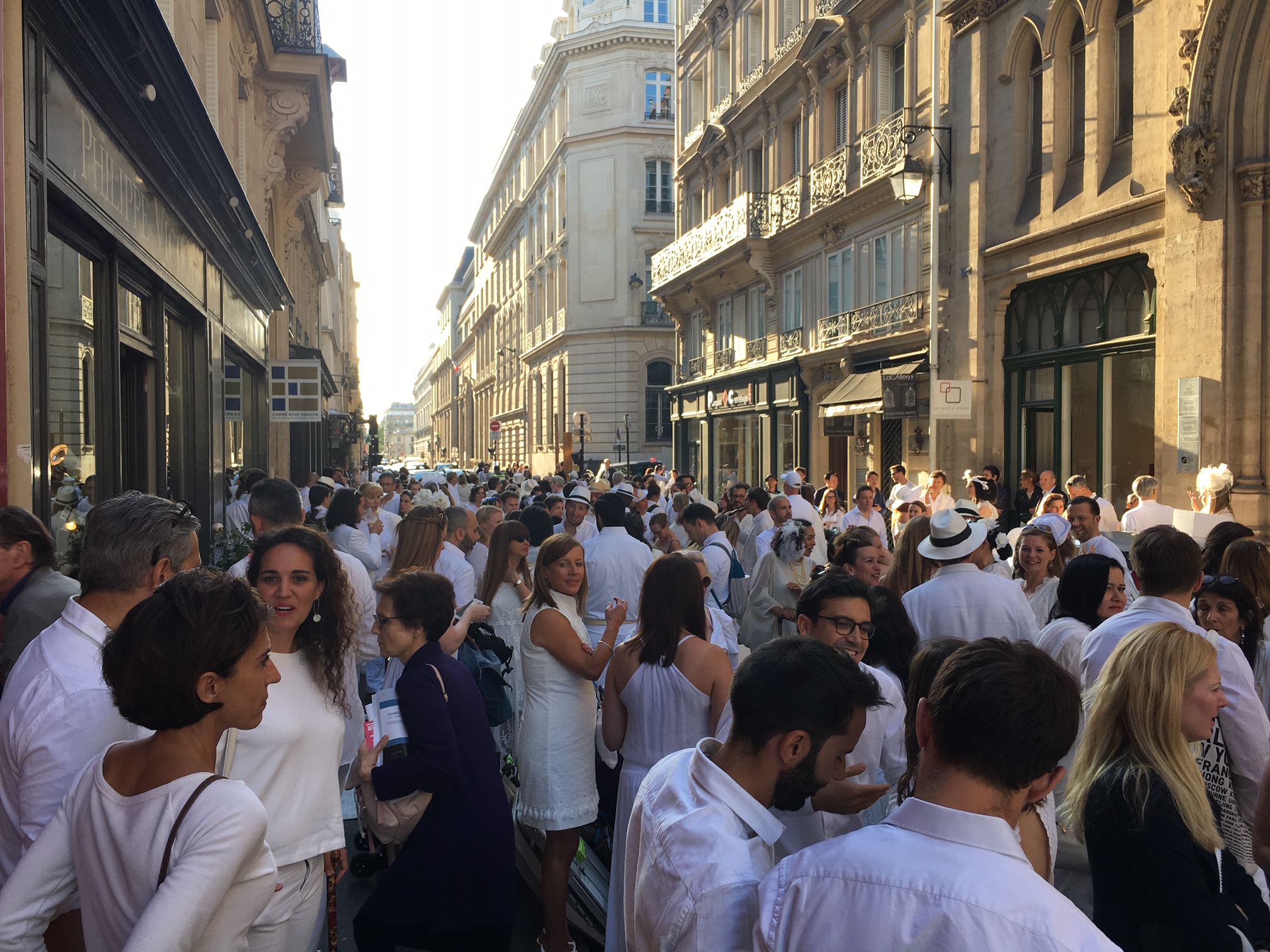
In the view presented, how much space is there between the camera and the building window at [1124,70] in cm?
1560

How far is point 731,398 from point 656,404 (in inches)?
794

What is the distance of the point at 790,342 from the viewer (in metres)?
27.3

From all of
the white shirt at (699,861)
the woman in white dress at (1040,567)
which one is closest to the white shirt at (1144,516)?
the woman in white dress at (1040,567)

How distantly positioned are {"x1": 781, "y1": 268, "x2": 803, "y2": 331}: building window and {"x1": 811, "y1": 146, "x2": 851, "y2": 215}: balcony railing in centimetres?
232

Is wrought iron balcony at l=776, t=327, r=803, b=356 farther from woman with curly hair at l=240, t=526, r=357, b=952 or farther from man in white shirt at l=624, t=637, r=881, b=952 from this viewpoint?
man in white shirt at l=624, t=637, r=881, b=952

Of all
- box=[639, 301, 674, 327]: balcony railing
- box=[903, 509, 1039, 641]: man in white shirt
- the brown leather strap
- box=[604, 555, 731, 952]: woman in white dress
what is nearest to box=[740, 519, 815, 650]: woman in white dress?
box=[903, 509, 1039, 641]: man in white shirt

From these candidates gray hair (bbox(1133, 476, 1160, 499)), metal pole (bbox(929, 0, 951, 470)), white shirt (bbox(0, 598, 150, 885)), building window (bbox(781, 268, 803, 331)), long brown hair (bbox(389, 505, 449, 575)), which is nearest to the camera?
white shirt (bbox(0, 598, 150, 885))

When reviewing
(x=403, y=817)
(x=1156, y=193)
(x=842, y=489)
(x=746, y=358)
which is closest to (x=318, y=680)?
(x=403, y=817)

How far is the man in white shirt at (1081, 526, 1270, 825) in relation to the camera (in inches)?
155

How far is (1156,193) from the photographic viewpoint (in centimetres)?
1428

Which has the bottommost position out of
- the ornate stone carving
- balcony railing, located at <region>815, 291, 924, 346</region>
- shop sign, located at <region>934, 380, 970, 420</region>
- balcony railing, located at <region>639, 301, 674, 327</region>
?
shop sign, located at <region>934, 380, 970, 420</region>

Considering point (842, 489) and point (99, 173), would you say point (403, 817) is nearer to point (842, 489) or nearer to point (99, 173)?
point (99, 173)

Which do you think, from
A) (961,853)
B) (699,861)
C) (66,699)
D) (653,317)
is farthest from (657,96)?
(961,853)

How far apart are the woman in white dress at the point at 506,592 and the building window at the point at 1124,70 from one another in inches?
531
